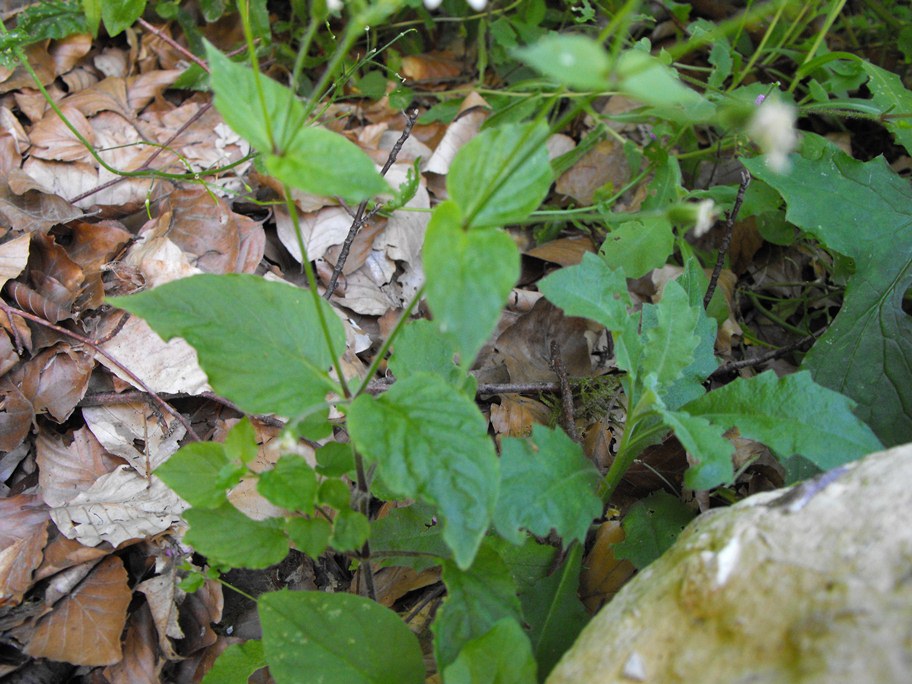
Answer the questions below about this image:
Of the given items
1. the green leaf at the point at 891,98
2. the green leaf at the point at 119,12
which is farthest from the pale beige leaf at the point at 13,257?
the green leaf at the point at 891,98

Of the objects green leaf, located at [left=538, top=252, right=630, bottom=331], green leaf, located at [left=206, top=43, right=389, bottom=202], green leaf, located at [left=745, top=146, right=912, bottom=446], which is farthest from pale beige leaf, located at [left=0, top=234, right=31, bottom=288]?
green leaf, located at [left=745, top=146, right=912, bottom=446]

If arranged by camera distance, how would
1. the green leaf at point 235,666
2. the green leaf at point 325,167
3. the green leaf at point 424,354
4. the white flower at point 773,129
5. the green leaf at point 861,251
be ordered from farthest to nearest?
the green leaf at point 861,251 → the green leaf at point 424,354 → the green leaf at point 235,666 → the green leaf at point 325,167 → the white flower at point 773,129

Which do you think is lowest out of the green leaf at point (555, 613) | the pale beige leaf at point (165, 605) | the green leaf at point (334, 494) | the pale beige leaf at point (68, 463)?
the pale beige leaf at point (165, 605)

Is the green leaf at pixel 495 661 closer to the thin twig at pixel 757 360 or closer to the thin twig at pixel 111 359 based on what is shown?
the thin twig at pixel 111 359

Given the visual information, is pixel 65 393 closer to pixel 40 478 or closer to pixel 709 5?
pixel 40 478

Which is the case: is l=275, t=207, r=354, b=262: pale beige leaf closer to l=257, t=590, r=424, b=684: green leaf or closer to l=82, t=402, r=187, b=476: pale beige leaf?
l=82, t=402, r=187, b=476: pale beige leaf

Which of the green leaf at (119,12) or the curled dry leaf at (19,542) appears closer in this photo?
the curled dry leaf at (19,542)
